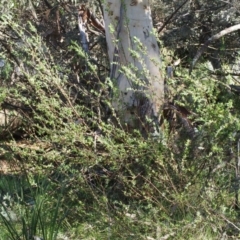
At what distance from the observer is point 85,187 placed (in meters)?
4.80

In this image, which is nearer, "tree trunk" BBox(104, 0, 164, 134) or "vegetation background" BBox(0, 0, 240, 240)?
"vegetation background" BBox(0, 0, 240, 240)

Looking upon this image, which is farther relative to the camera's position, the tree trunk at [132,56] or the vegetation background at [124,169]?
the tree trunk at [132,56]

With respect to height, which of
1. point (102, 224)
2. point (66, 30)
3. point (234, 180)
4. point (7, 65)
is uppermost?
point (66, 30)

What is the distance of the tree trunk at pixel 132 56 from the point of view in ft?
18.1

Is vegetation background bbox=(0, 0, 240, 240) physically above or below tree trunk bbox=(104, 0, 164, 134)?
below

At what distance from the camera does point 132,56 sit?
17.8 feet

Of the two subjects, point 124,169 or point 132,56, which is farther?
point 132,56

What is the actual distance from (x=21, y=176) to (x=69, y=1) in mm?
3760

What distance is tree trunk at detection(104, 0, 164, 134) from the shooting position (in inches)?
217

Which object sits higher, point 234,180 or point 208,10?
point 208,10

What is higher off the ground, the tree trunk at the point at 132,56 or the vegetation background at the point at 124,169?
the tree trunk at the point at 132,56

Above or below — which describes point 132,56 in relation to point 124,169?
above

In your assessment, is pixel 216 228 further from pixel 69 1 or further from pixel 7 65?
pixel 69 1

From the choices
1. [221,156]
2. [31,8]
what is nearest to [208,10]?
[31,8]
